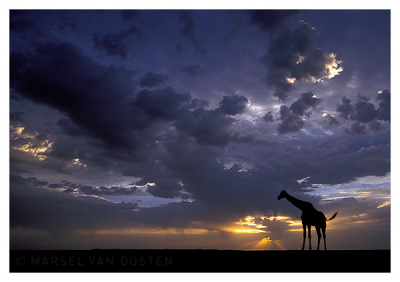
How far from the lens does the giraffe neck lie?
21.1 m

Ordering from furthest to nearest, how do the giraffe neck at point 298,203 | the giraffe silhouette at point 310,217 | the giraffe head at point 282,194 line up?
the giraffe head at point 282,194 < the giraffe neck at point 298,203 < the giraffe silhouette at point 310,217

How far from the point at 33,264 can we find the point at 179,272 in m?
9.20

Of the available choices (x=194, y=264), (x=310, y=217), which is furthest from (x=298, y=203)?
(x=194, y=264)

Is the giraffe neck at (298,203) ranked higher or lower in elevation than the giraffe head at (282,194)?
lower

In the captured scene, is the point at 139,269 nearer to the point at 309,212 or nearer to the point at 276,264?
the point at 276,264

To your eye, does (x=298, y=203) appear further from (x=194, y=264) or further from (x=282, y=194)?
(x=194, y=264)

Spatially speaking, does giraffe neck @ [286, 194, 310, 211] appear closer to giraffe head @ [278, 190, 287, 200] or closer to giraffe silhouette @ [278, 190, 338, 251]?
giraffe silhouette @ [278, 190, 338, 251]

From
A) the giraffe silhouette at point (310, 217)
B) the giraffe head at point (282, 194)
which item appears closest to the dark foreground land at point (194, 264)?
the giraffe silhouette at point (310, 217)

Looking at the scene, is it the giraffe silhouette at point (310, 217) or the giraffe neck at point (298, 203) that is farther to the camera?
the giraffe neck at point (298, 203)

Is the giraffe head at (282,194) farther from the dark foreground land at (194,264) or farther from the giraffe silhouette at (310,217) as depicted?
the dark foreground land at (194,264)

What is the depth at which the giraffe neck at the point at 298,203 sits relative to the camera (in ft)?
69.3

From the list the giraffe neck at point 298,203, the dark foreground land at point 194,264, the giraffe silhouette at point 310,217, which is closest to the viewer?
the dark foreground land at point 194,264
